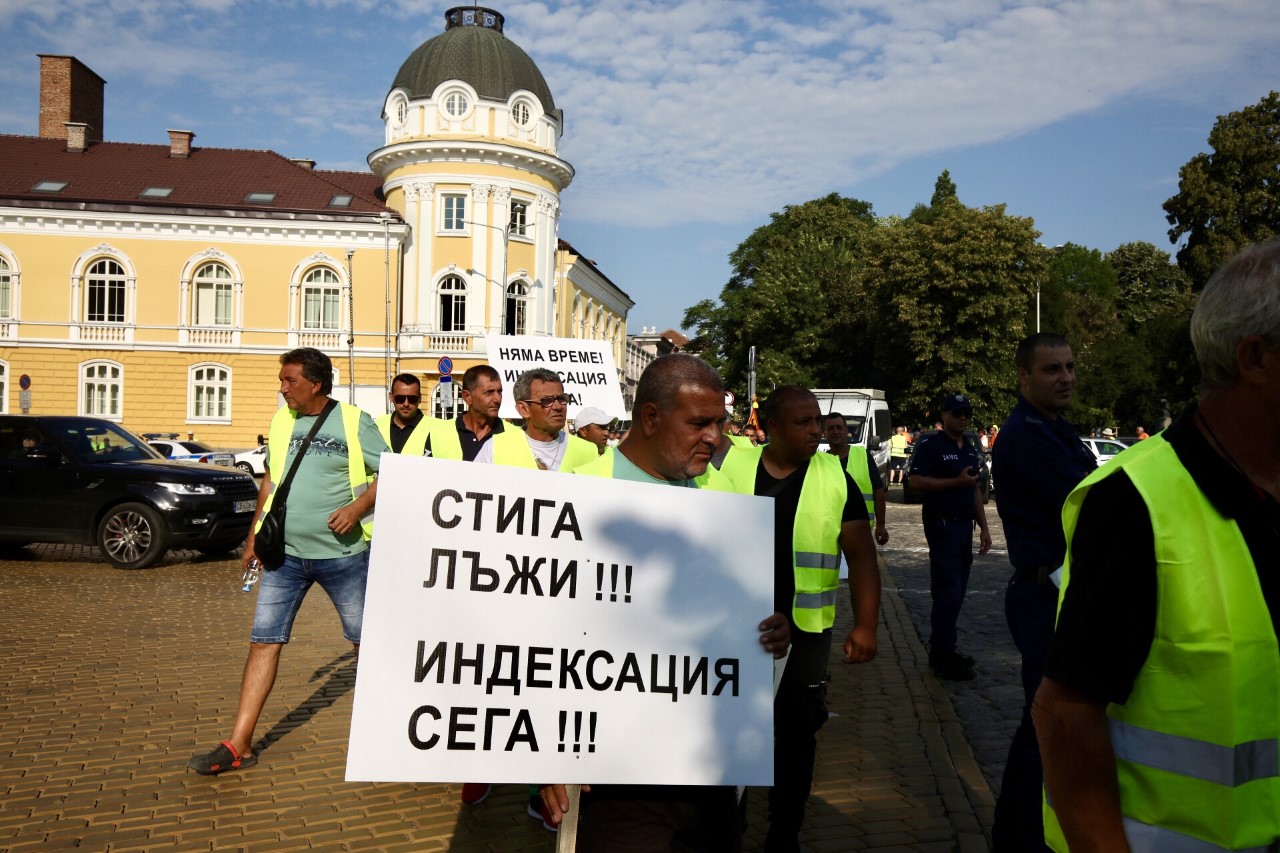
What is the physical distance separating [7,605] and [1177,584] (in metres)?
11.5

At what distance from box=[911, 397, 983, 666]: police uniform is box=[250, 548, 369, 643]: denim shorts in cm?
417

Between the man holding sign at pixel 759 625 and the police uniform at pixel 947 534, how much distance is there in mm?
4970

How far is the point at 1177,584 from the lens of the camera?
1782 millimetres

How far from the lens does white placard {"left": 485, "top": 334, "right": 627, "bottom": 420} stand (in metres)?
13.4

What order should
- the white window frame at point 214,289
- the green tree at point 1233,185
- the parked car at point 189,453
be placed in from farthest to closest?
the white window frame at point 214,289
the green tree at point 1233,185
the parked car at point 189,453

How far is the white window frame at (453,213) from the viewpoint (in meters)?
50.7

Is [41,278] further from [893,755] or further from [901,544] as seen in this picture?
[893,755]

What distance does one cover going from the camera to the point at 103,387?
48.9 meters

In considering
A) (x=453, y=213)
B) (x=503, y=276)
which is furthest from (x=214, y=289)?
(x=503, y=276)

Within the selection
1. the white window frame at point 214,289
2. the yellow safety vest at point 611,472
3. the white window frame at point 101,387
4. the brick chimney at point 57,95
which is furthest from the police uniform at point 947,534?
the brick chimney at point 57,95

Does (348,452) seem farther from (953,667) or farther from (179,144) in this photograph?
(179,144)

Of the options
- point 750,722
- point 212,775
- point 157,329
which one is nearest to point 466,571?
point 750,722

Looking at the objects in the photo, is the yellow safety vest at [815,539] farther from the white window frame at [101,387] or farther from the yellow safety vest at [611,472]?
the white window frame at [101,387]

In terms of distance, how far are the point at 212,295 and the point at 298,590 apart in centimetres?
4758
